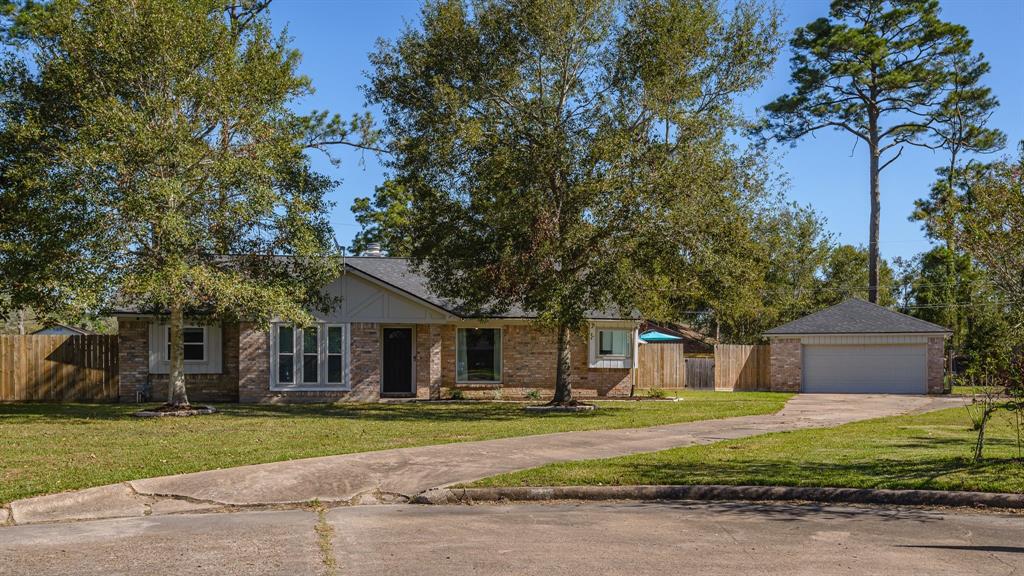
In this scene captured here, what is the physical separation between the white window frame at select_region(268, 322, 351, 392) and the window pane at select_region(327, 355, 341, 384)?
8 cm

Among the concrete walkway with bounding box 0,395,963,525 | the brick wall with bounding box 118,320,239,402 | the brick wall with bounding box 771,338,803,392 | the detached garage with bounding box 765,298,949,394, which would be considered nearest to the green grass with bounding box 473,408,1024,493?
the concrete walkway with bounding box 0,395,963,525

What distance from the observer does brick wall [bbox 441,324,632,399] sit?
27500mm

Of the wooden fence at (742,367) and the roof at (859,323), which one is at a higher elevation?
the roof at (859,323)

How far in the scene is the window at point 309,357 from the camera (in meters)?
25.0

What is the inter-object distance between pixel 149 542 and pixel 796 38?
130 feet

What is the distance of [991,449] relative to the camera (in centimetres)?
1262

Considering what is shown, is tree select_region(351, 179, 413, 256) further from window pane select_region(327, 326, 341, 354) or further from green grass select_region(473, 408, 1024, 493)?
green grass select_region(473, 408, 1024, 493)

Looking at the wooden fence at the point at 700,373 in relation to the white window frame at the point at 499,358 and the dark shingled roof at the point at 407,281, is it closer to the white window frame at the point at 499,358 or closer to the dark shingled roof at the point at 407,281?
the dark shingled roof at the point at 407,281

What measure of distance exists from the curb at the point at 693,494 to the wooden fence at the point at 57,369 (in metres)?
19.2

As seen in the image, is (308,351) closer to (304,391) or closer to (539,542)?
(304,391)

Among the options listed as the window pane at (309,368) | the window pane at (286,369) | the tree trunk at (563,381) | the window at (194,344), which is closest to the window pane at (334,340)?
the window pane at (309,368)

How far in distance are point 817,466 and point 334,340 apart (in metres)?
16.7

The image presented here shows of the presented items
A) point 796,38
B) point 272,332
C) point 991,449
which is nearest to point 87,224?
point 272,332

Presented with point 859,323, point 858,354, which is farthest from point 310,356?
point 859,323
